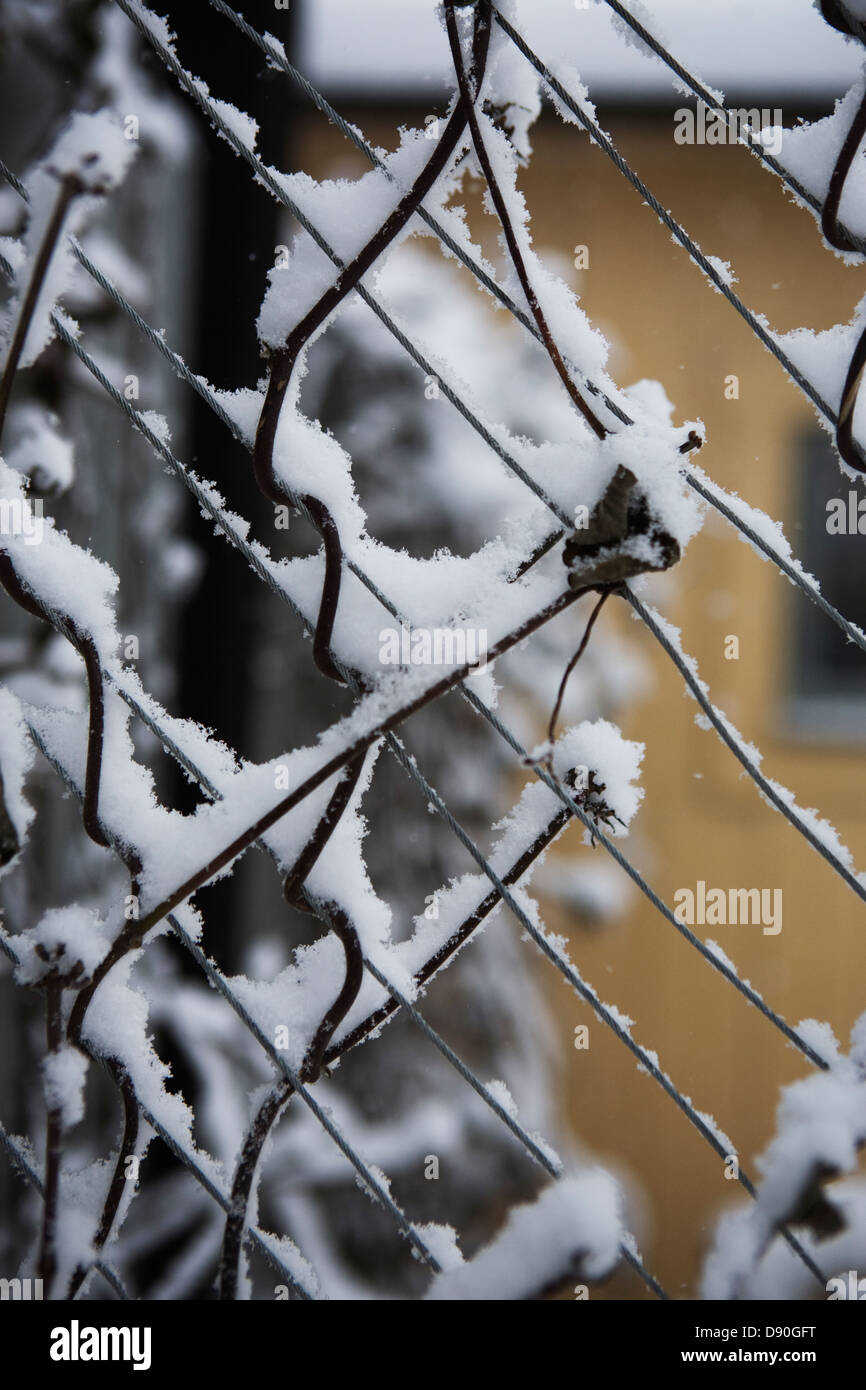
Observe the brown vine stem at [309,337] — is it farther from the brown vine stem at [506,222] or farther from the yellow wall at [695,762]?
Answer: the yellow wall at [695,762]

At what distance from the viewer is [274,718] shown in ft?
7.50

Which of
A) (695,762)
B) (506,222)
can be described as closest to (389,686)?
(506,222)

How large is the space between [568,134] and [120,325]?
1.98m

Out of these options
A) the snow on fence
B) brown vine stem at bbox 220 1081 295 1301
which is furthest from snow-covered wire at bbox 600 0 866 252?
brown vine stem at bbox 220 1081 295 1301

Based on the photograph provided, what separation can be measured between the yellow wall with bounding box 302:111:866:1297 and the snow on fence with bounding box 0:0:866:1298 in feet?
6.80

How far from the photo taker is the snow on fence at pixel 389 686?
519 millimetres

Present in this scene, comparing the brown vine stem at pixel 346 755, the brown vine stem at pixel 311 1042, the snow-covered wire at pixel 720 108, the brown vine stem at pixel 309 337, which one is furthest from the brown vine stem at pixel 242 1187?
the snow-covered wire at pixel 720 108

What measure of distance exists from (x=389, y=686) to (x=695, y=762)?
8.95 feet

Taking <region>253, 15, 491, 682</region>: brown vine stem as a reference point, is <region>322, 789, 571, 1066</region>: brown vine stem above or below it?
below

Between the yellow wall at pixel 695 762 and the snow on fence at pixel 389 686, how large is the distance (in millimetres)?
2073

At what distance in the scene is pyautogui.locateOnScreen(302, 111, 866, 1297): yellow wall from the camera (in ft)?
8.84

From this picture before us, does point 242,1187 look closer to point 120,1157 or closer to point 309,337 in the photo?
point 120,1157

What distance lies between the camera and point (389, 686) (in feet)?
1.81

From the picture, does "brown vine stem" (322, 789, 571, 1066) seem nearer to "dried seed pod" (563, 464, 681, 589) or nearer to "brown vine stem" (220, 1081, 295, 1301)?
"brown vine stem" (220, 1081, 295, 1301)
